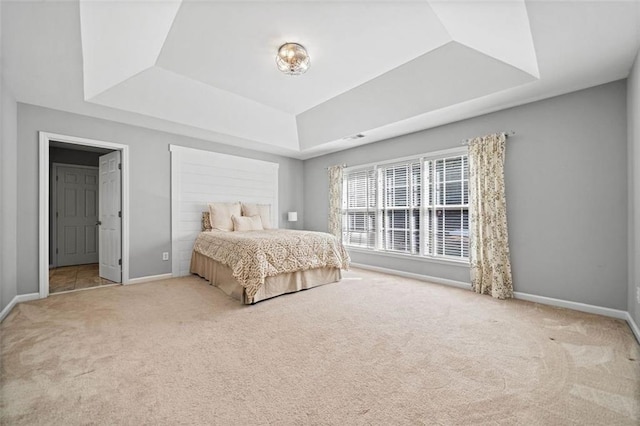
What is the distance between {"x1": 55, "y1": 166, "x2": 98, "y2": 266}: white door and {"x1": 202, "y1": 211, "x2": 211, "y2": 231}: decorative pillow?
307cm

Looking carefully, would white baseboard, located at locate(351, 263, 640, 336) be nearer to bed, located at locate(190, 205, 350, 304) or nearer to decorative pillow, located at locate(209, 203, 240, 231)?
bed, located at locate(190, 205, 350, 304)

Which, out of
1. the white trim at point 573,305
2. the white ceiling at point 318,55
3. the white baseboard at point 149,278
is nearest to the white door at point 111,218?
the white baseboard at point 149,278

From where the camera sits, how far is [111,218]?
13.8 feet

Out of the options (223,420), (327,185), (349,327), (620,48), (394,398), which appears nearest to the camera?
(223,420)

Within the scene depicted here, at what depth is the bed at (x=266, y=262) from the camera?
3131mm

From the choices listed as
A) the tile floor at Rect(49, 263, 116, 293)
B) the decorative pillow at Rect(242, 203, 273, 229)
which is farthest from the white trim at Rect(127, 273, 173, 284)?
the decorative pillow at Rect(242, 203, 273, 229)

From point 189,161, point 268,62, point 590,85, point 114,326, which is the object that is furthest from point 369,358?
point 189,161

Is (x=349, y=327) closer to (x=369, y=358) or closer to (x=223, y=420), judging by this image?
(x=369, y=358)

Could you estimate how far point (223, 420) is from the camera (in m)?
1.38

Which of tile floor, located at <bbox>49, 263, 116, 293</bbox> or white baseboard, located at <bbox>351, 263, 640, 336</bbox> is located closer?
white baseboard, located at <bbox>351, 263, 640, 336</bbox>

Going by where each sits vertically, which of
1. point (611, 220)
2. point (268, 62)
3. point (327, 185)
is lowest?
point (611, 220)

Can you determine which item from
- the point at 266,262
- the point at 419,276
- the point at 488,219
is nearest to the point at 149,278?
the point at 266,262

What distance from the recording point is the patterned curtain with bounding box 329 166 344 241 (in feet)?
18.4

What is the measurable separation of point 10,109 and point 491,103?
545 centimetres
